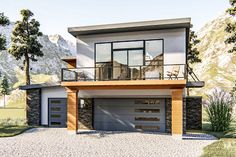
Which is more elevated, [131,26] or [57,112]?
[131,26]

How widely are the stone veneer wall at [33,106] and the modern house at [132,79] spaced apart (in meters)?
2.29

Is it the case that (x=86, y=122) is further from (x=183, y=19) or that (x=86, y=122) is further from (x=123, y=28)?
(x=183, y=19)

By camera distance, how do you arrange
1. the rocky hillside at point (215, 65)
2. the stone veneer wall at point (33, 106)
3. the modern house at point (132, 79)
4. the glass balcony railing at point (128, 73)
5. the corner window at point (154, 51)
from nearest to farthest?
the modern house at point (132, 79), the glass balcony railing at point (128, 73), the corner window at point (154, 51), the stone veneer wall at point (33, 106), the rocky hillside at point (215, 65)

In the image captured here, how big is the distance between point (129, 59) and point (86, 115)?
5176mm

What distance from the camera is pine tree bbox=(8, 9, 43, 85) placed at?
23219mm

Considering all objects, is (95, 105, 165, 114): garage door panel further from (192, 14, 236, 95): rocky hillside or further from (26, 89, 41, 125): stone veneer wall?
(192, 14, 236, 95): rocky hillside

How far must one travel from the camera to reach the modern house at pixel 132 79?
44.7ft

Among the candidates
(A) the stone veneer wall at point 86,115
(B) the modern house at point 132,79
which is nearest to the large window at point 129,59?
(B) the modern house at point 132,79

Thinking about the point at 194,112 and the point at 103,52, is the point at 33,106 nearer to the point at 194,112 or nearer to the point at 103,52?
the point at 103,52

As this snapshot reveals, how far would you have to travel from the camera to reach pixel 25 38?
23453 mm

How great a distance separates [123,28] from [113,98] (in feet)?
16.4

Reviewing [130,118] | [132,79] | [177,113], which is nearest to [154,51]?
[132,79]

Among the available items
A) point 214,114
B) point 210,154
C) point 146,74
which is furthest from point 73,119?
point 214,114

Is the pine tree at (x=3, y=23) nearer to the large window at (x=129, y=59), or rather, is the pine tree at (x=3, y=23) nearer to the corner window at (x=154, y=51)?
the large window at (x=129, y=59)
